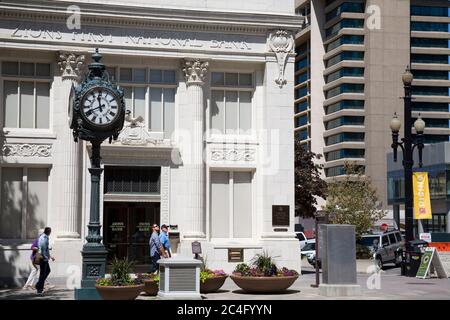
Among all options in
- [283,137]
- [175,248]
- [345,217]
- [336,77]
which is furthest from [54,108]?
[336,77]

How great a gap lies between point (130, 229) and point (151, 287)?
8.86 metres

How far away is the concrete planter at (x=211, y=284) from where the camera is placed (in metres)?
23.0

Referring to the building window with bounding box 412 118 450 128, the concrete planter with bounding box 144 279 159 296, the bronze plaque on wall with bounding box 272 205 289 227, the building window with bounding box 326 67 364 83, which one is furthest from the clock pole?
the building window with bounding box 412 118 450 128

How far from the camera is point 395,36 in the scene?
11462 cm

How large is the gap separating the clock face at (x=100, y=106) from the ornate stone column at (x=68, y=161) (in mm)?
9471

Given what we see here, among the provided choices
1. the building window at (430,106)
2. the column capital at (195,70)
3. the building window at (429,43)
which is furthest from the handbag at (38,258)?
the building window at (429,43)

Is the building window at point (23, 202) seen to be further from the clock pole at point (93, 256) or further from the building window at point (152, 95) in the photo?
the clock pole at point (93, 256)

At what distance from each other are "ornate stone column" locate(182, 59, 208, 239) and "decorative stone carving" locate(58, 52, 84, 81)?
13.8 feet

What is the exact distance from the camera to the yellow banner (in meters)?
33.0

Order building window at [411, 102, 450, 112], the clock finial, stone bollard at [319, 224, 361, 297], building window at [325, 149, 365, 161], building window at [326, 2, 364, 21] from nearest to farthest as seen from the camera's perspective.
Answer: the clock finial
stone bollard at [319, 224, 361, 297]
building window at [325, 149, 365, 161]
building window at [326, 2, 364, 21]
building window at [411, 102, 450, 112]

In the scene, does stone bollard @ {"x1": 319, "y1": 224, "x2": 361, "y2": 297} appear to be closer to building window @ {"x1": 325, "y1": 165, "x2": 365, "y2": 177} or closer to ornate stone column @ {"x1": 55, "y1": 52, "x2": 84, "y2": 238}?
ornate stone column @ {"x1": 55, "y1": 52, "x2": 84, "y2": 238}

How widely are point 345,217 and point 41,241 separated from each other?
3678cm

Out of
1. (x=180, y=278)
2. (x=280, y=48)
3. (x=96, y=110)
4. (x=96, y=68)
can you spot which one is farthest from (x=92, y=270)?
(x=280, y=48)

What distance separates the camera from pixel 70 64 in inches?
1156
